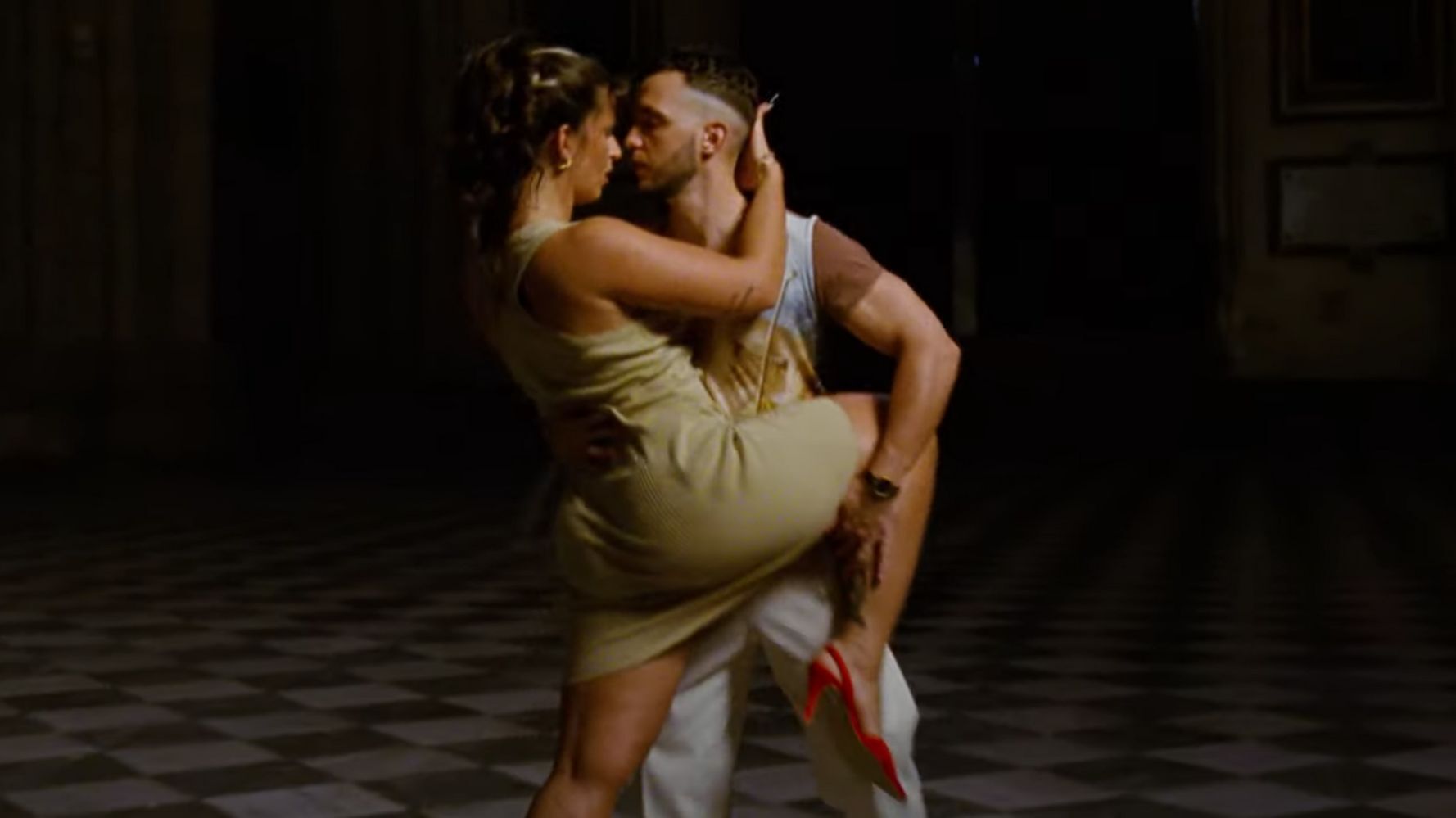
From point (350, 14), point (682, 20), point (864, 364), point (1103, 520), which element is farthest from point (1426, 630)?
point (350, 14)

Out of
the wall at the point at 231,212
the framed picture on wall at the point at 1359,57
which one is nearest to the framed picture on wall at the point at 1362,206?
the framed picture on wall at the point at 1359,57

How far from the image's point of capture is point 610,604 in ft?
7.36

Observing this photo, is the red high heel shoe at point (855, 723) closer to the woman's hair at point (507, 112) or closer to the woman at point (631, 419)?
the woman at point (631, 419)

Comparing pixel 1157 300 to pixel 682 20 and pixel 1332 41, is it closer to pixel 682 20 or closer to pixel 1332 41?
pixel 1332 41

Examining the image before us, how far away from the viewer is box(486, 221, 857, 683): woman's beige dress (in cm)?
214

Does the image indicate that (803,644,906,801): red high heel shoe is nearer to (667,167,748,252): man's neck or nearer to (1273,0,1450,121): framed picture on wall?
(667,167,748,252): man's neck

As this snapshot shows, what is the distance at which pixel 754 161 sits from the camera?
87.5 inches

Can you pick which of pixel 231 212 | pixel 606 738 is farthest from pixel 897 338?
pixel 231 212

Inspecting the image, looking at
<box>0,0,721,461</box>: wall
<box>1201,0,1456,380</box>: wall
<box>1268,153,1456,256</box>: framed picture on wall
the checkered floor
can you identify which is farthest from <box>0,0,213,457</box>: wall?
<box>1268,153,1456,256</box>: framed picture on wall

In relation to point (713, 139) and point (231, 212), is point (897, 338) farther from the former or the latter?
point (231, 212)

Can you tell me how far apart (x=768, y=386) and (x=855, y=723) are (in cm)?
35

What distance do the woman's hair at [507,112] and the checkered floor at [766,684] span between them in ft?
1.68

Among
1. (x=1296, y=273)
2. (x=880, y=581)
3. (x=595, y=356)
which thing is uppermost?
(x=595, y=356)

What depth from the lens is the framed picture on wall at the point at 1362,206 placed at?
12.1 meters
